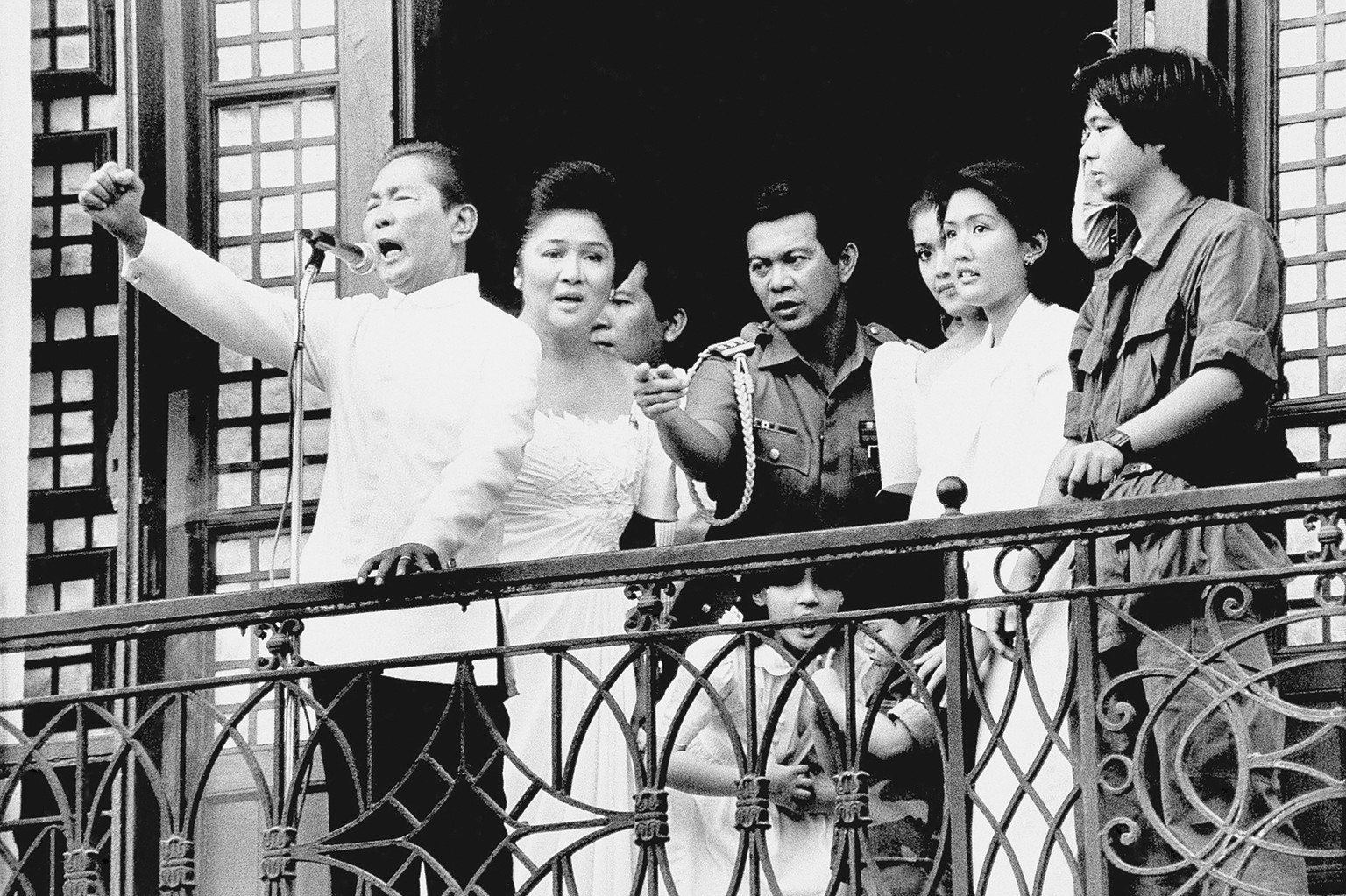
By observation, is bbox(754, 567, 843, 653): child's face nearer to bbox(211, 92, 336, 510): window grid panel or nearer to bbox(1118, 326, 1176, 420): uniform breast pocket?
bbox(1118, 326, 1176, 420): uniform breast pocket

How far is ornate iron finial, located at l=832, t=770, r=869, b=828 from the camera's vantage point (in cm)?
652

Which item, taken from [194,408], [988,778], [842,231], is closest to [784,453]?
[842,231]

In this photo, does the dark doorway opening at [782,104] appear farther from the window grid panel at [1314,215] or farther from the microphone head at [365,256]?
the microphone head at [365,256]

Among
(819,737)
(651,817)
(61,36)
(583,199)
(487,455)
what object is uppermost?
(61,36)

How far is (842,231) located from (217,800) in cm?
264

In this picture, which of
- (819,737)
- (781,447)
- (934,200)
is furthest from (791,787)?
(934,200)

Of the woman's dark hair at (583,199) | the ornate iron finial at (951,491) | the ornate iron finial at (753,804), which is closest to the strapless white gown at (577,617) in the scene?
the woman's dark hair at (583,199)

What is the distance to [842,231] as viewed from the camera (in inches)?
332

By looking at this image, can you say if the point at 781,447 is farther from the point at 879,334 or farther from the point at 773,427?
the point at 879,334

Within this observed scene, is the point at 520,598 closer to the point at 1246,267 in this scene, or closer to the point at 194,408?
the point at 194,408

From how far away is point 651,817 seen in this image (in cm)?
671

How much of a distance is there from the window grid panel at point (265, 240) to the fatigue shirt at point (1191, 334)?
→ 2930 mm

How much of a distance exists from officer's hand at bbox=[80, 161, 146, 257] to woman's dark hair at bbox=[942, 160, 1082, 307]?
236 centimetres

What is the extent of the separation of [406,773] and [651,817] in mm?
741
